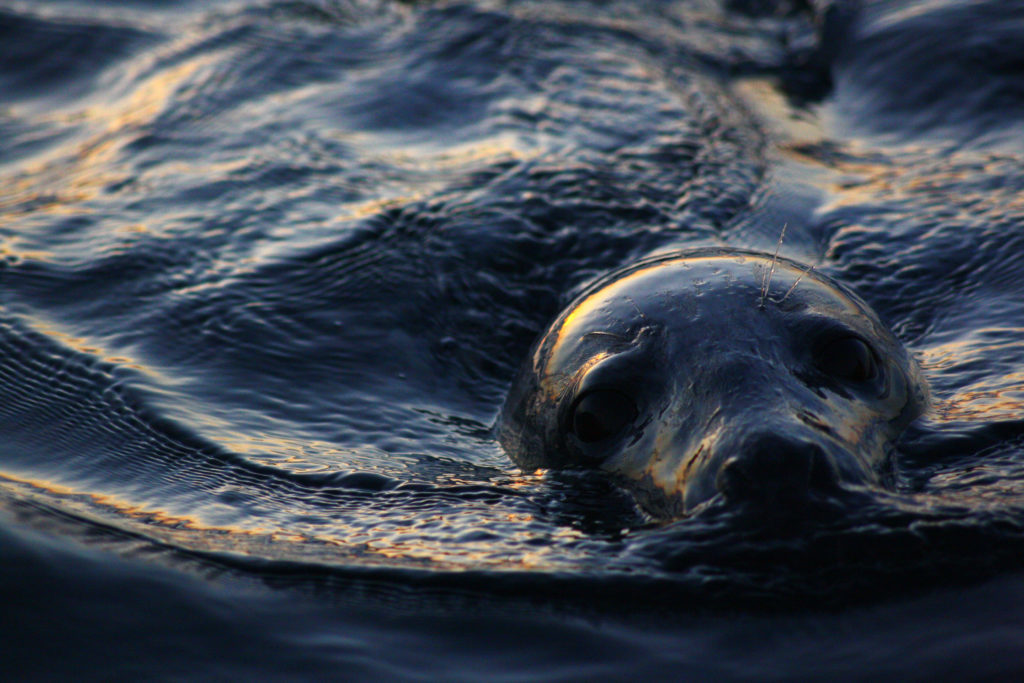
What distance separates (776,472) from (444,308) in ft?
8.91

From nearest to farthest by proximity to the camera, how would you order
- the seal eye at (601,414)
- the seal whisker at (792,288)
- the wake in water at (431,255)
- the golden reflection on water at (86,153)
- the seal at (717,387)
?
the seal at (717,387) < the wake in water at (431,255) < the seal eye at (601,414) < the seal whisker at (792,288) < the golden reflection on water at (86,153)

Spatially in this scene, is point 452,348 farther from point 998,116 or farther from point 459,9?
point 459,9

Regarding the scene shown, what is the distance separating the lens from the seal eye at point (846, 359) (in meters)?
3.52

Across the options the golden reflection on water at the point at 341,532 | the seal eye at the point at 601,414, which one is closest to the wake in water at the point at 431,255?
the golden reflection on water at the point at 341,532

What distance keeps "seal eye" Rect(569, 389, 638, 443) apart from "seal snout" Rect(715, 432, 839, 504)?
2.05 feet

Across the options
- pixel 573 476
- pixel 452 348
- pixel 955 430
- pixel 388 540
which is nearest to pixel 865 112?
pixel 452 348

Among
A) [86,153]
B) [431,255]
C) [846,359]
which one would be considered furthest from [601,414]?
[86,153]

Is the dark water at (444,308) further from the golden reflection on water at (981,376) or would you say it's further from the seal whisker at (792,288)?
the seal whisker at (792,288)

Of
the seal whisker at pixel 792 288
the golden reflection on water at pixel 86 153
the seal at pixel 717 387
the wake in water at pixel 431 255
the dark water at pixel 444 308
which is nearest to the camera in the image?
the dark water at pixel 444 308

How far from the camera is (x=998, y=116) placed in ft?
21.6

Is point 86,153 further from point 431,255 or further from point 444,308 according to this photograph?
point 444,308

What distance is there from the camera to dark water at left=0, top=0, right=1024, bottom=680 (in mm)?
2621

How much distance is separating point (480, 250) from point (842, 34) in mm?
3899

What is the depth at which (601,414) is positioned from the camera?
355 cm
